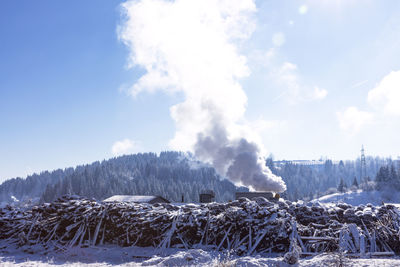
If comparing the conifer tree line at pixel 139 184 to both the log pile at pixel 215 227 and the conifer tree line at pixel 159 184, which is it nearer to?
the conifer tree line at pixel 159 184

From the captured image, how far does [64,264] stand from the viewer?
29.9 feet

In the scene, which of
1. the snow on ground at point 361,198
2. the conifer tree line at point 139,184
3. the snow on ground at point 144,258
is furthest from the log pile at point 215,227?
the snow on ground at point 361,198

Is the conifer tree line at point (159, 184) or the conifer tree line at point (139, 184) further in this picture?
the conifer tree line at point (139, 184)

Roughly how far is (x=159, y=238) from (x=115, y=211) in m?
2.64

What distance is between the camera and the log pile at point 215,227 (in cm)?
992

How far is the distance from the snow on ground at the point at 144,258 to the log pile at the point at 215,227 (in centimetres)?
56

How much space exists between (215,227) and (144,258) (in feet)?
9.50

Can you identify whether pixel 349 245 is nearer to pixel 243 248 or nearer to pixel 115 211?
pixel 243 248

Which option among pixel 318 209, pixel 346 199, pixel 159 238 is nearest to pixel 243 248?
pixel 159 238

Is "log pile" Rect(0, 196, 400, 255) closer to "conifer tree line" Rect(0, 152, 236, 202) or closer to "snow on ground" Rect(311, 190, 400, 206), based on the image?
"conifer tree line" Rect(0, 152, 236, 202)

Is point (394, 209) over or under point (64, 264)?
over

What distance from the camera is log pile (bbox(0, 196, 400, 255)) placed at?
9922 millimetres

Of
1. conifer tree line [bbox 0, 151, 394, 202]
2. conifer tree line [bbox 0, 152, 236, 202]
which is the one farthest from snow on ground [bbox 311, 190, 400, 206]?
conifer tree line [bbox 0, 152, 236, 202]

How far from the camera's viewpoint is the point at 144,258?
9680 millimetres
